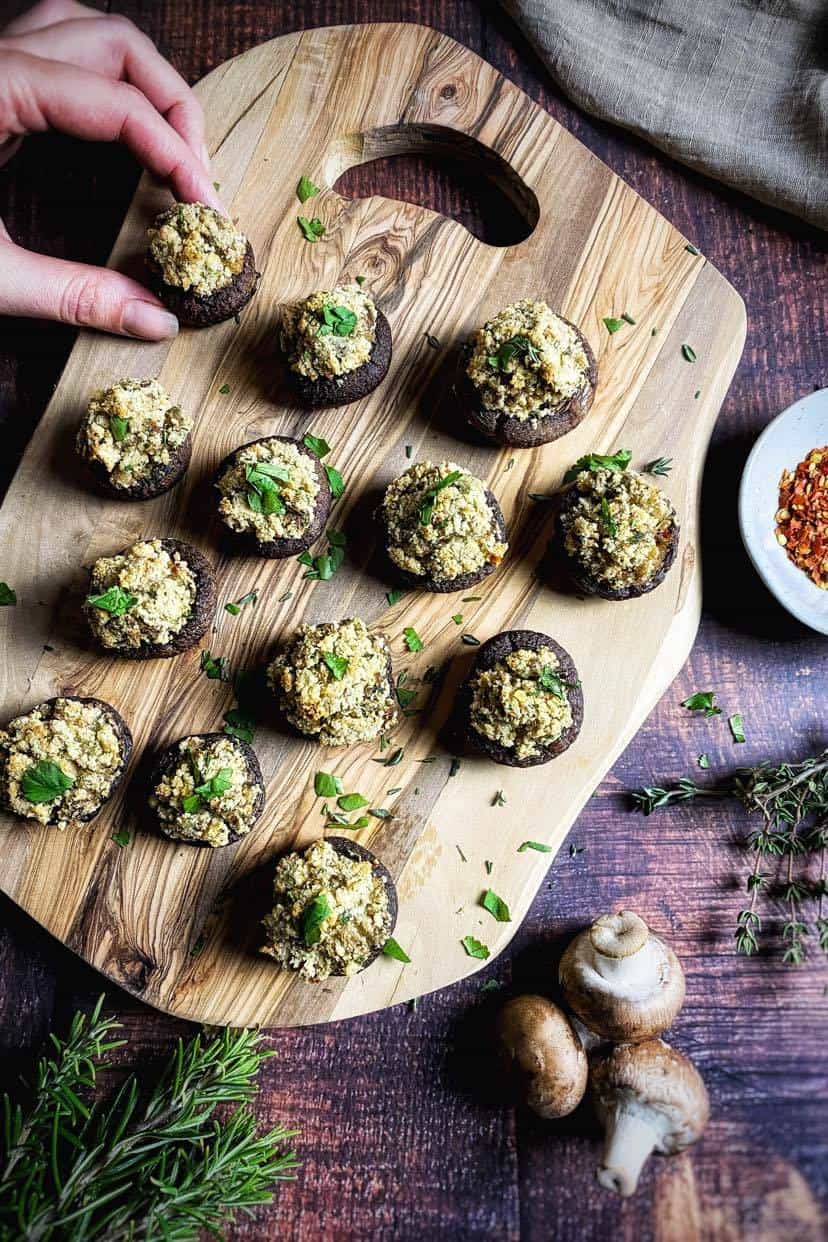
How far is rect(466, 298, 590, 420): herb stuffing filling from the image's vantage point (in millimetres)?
3707

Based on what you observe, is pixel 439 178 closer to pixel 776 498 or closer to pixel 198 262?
pixel 198 262

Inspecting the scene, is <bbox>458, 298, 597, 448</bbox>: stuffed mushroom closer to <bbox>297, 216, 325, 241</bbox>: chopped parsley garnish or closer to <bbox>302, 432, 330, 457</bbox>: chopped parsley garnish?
<bbox>302, 432, 330, 457</bbox>: chopped parsley garnish

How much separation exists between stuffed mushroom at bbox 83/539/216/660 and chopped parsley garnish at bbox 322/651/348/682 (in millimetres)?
538

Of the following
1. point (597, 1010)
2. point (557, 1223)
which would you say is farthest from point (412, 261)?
point (557, 1223)

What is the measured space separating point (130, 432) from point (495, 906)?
88.1 inches

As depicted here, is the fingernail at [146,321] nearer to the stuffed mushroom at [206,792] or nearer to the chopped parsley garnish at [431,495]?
the chopped parsley garnish at [431,495]

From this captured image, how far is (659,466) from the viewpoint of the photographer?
12.8 feet

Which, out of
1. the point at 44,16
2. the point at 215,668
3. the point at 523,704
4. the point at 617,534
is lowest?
the point at 215,668

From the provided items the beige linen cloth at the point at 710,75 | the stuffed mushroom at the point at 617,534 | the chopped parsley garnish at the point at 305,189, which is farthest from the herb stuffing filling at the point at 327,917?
the beige linen cloth at the point at 710,75

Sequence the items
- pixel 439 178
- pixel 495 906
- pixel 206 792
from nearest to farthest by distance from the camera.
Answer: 1. pixel 206 792
2. pixel 495 906
3. pixel 439 178

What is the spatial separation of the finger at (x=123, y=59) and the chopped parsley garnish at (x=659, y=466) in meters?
2.17

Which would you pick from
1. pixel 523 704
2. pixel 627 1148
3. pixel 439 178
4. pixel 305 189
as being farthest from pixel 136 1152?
pixel 439 178

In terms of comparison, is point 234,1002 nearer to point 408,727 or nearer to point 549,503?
point 408,727

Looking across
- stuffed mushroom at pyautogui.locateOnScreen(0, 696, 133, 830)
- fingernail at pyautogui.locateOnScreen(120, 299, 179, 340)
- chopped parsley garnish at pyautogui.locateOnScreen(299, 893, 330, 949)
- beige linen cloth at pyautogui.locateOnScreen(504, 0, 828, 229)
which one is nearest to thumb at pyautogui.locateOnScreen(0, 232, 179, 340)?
fingernail at pyautogui.locateOnScreen(120, 299, 179, 340)
